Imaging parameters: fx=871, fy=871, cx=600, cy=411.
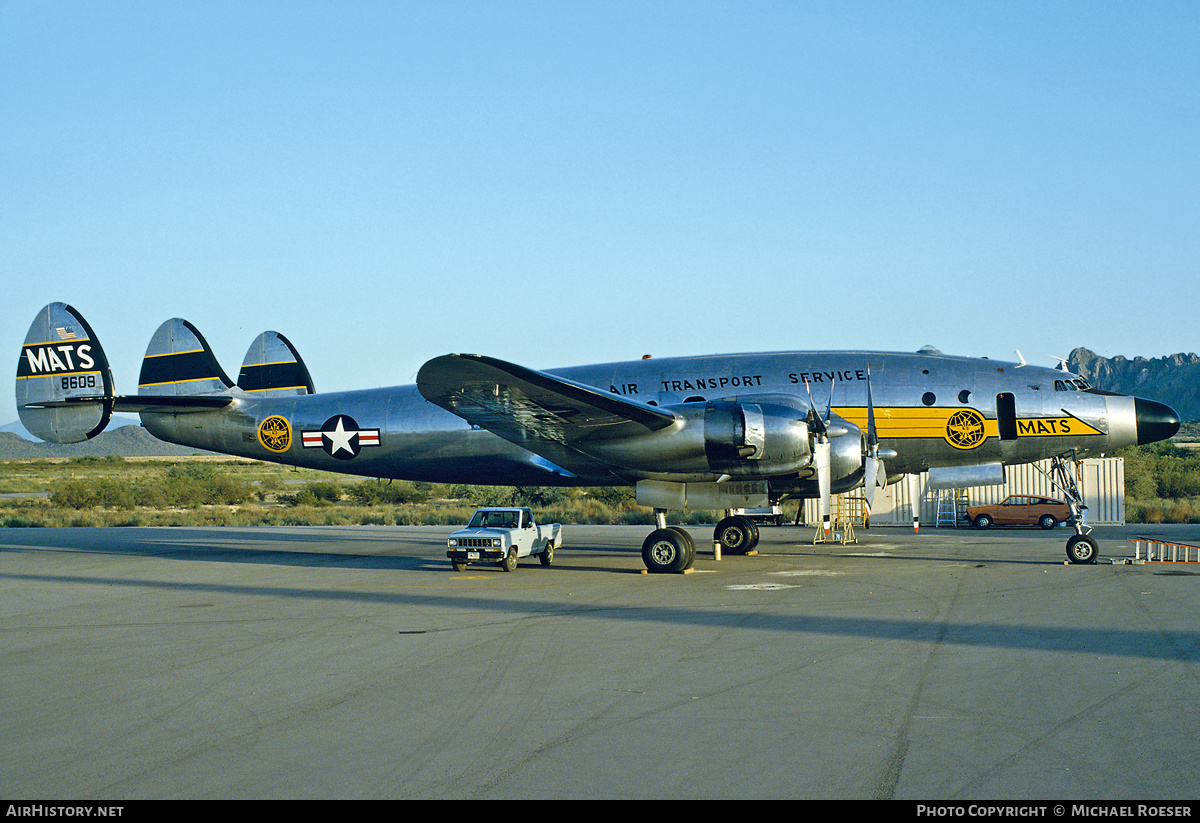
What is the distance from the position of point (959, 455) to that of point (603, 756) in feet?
49.6

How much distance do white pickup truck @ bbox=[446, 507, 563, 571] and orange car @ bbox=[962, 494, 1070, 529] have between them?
726 inches

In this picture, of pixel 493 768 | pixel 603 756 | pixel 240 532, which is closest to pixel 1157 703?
pixel 603 756

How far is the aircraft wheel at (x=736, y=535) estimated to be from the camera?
2098cm

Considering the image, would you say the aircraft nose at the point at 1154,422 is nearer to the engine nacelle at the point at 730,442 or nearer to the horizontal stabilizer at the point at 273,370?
the engine nacelle at the point at 730,442

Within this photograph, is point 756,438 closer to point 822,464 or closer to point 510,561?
point 822,464

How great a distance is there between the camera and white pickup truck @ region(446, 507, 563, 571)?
58.1 feet

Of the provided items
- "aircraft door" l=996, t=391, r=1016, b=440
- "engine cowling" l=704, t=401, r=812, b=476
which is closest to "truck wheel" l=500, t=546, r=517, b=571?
"engine cowling" l=704, t=401, r=812, b=476

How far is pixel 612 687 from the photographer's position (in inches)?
316

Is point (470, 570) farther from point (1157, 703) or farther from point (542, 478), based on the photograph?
point (1157, 703)

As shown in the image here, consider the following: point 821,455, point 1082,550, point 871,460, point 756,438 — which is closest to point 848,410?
point 871,460

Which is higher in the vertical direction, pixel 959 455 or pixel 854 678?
pixel 959 455

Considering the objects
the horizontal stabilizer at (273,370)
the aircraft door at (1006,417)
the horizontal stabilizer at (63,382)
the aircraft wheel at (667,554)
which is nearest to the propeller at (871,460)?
the aircraft door at (1006,417)

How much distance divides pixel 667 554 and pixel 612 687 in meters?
9.32

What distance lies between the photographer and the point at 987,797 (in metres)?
5.11
